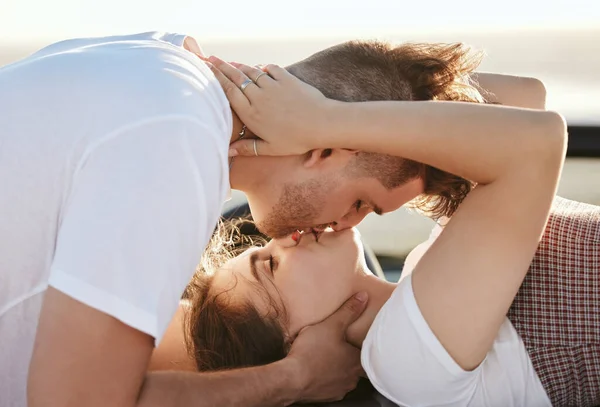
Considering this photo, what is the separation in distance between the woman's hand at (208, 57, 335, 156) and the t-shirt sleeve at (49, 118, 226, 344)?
1.21 feet

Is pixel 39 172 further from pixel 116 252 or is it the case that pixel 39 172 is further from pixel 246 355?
pixel 246 355

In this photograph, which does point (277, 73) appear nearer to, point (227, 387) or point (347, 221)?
point (347, 221)

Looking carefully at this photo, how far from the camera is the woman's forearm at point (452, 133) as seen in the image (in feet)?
5.21

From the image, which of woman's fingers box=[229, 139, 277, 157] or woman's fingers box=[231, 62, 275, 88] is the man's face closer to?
woman's fingers box=[229, 139, 277, 157]

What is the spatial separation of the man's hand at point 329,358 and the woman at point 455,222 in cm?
16

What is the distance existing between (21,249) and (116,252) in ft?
0.83

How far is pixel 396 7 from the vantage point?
4328 mm

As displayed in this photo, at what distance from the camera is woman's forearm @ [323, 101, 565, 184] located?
1587 mm

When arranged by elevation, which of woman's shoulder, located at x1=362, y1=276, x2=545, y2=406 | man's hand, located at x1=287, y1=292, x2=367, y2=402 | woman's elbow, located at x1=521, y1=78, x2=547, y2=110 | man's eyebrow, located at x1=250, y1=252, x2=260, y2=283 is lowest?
man's hand, located at x1=287, y1=292, x2=367, y2=402

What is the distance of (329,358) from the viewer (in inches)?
73.6

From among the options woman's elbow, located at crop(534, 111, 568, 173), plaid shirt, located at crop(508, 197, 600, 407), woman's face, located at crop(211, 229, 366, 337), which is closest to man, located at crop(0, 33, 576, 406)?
woman's face, located at crop(211, 229, 366, 337)

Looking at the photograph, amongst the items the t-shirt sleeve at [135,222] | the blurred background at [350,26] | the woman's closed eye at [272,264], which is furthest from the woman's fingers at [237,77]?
the blurred background at [350,26]

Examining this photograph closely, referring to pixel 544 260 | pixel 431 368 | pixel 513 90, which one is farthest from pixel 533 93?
pixel 431 368

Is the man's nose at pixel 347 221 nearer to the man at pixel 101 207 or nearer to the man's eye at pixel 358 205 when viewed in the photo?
the man's eye at pixel 358 205
